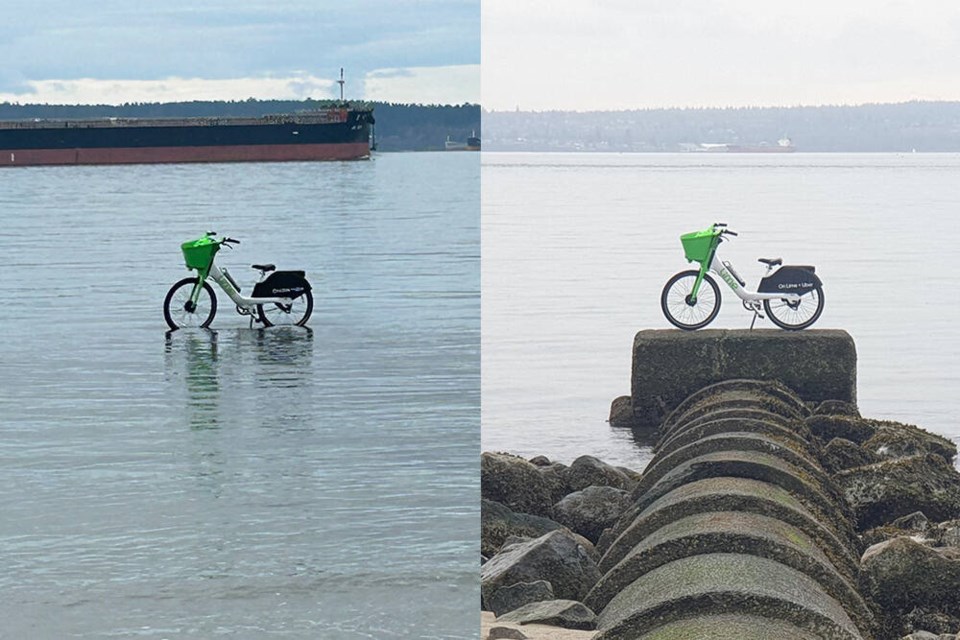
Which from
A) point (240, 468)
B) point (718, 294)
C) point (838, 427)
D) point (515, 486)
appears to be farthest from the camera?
point (718, 294)

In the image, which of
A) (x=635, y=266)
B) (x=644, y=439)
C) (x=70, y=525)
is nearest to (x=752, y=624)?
(x=70, y=525)

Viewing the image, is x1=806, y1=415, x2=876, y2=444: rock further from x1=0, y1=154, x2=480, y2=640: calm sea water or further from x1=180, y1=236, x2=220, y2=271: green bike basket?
x1=180, y1=236, x2=220, y2=271: green bike basket

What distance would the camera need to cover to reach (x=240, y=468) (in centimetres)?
832

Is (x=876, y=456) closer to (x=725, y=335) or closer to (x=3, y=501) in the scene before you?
(x=725, y=335)

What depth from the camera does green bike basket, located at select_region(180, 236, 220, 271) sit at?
1428 centimetres

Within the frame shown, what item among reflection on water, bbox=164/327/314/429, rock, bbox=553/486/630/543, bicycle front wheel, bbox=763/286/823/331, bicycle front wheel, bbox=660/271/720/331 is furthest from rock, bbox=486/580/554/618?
bicycle front wheel, bbox=763/286/823/331

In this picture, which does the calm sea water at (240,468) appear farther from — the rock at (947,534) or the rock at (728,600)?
the rock at (947,534)

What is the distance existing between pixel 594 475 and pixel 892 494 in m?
1.65

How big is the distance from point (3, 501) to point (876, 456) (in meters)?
5.11

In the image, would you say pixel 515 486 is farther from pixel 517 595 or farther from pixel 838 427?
pixel 838 427

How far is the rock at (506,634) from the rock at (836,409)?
5798 millimetres

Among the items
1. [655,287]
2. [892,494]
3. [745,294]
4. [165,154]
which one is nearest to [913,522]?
[892,494]

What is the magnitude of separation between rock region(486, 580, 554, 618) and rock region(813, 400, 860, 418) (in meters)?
5.14

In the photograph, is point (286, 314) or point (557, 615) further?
point (286, 314)
